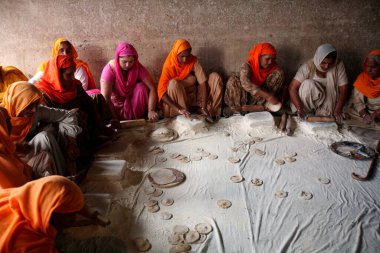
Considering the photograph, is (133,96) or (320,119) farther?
(133,96)

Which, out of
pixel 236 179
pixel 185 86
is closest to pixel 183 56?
pixel 185 86

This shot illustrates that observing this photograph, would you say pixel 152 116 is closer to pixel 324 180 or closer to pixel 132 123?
pixel 132 123

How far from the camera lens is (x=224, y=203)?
256 cm

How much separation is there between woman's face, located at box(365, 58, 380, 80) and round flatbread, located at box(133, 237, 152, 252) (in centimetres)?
363

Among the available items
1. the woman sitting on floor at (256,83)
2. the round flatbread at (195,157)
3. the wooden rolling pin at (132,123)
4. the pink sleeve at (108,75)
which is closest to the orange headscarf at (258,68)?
the woman sitting on floor at (256,83)

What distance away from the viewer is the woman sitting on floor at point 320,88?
4.01 metres

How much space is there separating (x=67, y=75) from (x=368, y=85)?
380cm

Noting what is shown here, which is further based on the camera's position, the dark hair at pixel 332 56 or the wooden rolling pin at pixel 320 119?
the dark hair at pixel 332 56

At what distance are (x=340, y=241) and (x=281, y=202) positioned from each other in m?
0.55

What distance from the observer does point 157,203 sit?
2.62m

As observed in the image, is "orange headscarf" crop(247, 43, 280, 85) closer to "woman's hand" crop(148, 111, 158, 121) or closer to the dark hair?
the dark hair

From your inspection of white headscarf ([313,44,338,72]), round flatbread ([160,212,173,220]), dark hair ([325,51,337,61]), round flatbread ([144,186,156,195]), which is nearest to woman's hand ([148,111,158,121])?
round flatbread ([144,186,156,195])

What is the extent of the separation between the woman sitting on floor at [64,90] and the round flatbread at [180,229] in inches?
55.9

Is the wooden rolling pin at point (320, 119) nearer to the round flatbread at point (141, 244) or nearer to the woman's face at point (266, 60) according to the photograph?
the woman's face at point (266, 60)
